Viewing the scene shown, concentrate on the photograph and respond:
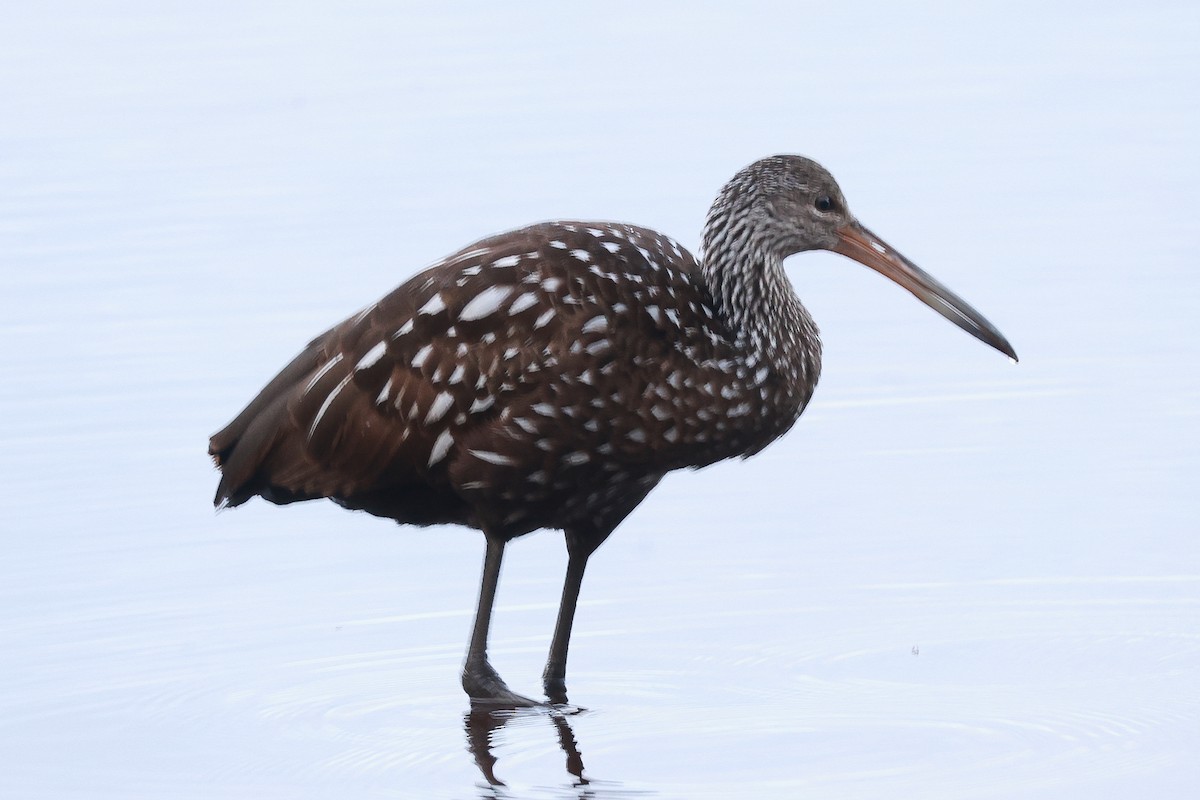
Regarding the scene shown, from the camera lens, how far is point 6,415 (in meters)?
12.4

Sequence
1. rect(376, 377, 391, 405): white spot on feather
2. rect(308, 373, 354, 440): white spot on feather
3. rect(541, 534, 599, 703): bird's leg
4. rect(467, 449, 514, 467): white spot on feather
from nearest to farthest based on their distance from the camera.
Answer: rect(467, 449, 514, 467): white spot on feather
rect(376, 377, 391, 405): white spot on feather
rect(308, 373, 354, 440): white spot on feather
rect(541, 534, 599, 703): bird's leg

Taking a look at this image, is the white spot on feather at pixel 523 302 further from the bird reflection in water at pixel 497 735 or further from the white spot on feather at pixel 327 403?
the bird reflection in water at pixel 497 735

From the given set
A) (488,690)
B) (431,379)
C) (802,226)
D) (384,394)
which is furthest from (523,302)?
(488,690)

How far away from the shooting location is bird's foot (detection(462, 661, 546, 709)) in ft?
29.8

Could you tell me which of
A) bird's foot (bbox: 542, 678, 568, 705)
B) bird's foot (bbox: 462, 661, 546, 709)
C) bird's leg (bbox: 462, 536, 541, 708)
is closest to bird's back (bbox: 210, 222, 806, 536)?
bird's leg (bbox: 462, 536, 541, 708)

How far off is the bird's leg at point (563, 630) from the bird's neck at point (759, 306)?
107cm

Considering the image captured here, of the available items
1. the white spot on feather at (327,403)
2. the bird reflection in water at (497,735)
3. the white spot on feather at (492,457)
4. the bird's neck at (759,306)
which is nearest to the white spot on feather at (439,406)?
the white spot on feather at (492,457)

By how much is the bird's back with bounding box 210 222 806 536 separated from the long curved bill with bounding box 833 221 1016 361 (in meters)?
0.57

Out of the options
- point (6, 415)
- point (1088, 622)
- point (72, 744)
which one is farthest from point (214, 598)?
point (1088, 622)

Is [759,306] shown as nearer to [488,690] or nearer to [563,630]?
[563,630]

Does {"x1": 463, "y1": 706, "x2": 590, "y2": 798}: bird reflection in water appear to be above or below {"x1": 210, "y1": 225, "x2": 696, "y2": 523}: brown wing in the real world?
below

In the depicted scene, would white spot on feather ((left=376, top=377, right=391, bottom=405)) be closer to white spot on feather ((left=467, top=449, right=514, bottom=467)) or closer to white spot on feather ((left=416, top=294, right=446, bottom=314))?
white spot on feather ((left=416, top=294, right=446, bottom=314))

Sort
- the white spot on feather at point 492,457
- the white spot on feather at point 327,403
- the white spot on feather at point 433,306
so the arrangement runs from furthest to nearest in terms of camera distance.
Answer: the white spot on feather at point 327,403 → the white spot on feather at point 433,306 → the white spot on feather at point 492,457

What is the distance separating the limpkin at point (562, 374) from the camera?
8.40 metres
